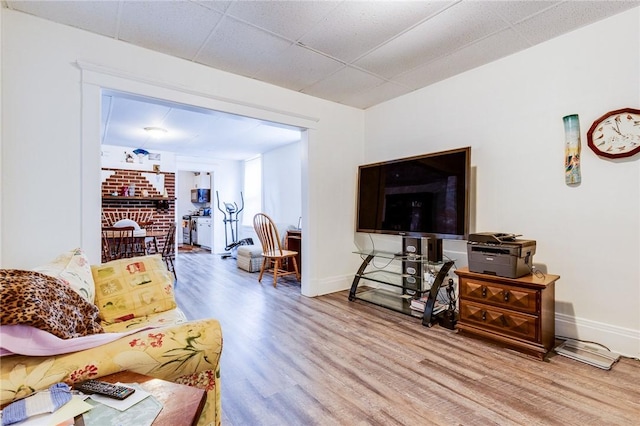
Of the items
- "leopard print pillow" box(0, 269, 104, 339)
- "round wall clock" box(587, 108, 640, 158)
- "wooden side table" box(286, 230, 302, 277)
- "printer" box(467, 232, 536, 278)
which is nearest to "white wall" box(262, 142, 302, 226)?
"wooden side table" box(286, 230, 302, 277)

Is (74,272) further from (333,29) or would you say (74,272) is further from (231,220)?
(231,220)

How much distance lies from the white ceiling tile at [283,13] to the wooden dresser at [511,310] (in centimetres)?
231

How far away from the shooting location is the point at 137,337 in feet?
3.43

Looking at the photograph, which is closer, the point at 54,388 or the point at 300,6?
the point at 54,388

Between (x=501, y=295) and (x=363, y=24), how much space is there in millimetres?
2312

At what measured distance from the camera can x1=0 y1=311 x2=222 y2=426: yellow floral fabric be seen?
33.5 inches

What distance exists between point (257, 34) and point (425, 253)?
2574mm

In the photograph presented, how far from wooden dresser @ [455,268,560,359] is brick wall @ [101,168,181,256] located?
217 inches

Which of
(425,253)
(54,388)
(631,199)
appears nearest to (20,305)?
(54,388)

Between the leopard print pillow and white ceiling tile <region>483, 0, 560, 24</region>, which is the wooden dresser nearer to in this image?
white ceiling tile <region>483, 0, 560, 24</region>

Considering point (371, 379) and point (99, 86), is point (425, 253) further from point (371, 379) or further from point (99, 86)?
point (99, 86)

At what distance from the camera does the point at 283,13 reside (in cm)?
218

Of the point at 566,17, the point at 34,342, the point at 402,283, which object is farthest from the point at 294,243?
the point at 34,342

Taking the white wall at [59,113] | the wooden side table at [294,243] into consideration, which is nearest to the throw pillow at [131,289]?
the white wall at [59,113]
